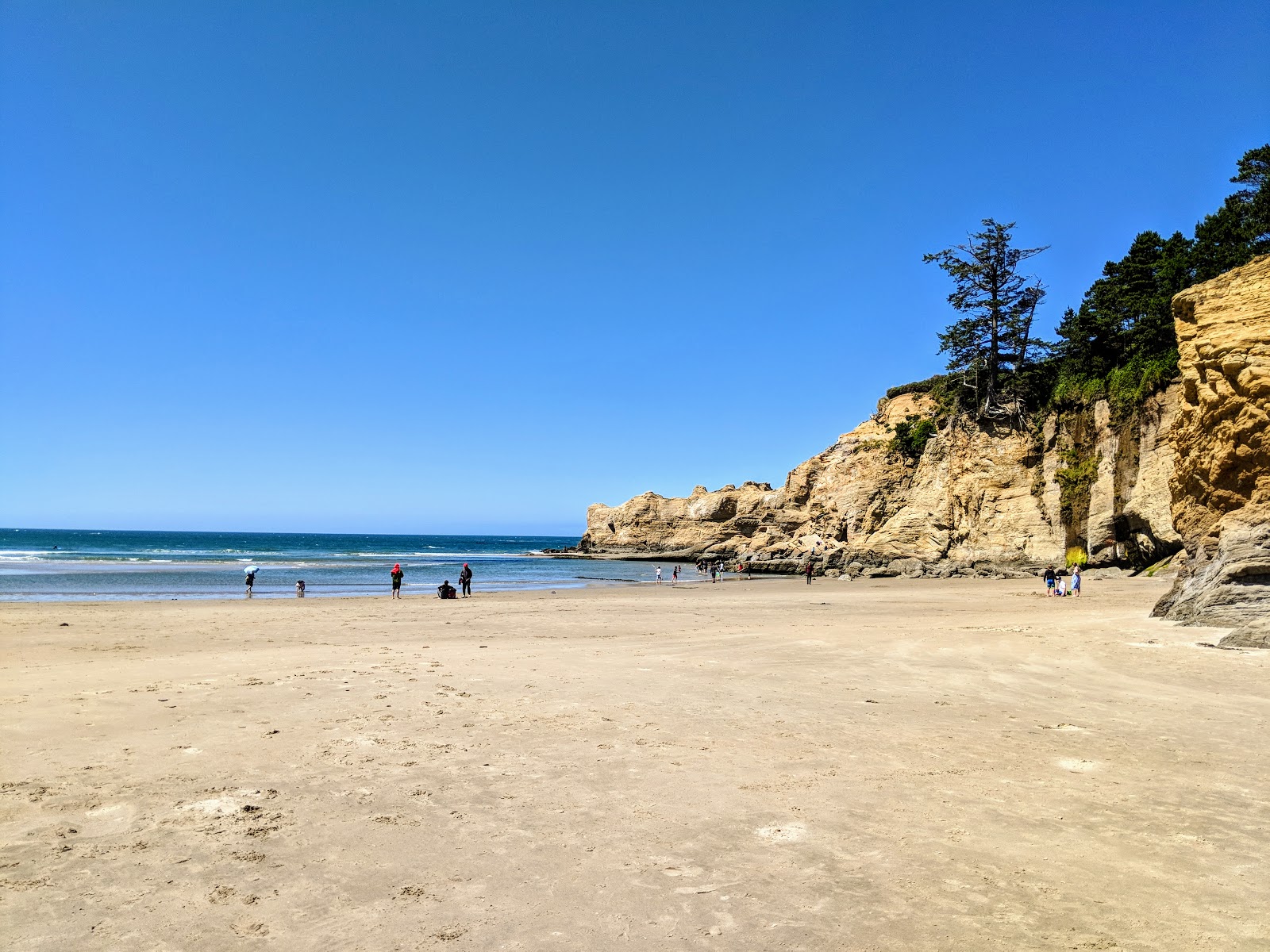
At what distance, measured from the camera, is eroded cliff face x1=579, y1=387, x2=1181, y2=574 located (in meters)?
33.0

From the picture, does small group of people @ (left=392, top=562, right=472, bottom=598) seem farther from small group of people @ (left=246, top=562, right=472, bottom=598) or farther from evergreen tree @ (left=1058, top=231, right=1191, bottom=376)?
evergreen tree @ (left=1058, top=231, right=1191, bottom=376)

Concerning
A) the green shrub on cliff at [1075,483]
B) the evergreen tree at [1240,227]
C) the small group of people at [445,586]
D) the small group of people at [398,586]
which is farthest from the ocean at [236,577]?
the evergreen tree at [1240,227]

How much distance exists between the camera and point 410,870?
4.52 metres

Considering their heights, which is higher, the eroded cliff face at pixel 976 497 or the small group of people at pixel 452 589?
the eroded cliff face at pixel 976 497

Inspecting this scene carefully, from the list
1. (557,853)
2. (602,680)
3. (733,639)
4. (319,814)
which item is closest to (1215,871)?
(557,853)

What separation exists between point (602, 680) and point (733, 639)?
5.89 meters

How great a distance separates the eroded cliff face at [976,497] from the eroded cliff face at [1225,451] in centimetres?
1474

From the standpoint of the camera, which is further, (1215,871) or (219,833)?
(219,833)

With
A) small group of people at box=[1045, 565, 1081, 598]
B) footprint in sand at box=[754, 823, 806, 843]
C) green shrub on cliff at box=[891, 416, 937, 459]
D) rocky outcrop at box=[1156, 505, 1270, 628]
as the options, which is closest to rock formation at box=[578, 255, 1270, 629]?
rocky outcrop at box=[1156, 505, 1270, 628]

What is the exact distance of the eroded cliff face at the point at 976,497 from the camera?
108 ft

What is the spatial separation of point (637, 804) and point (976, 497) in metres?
41.4

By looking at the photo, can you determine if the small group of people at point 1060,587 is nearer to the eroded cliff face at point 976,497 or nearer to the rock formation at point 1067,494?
the rock formation at point 1067,494

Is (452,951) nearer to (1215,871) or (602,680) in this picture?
(1215,871)

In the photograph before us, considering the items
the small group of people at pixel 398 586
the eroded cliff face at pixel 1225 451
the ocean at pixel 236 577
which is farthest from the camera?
the ocean at pixel 236 577
